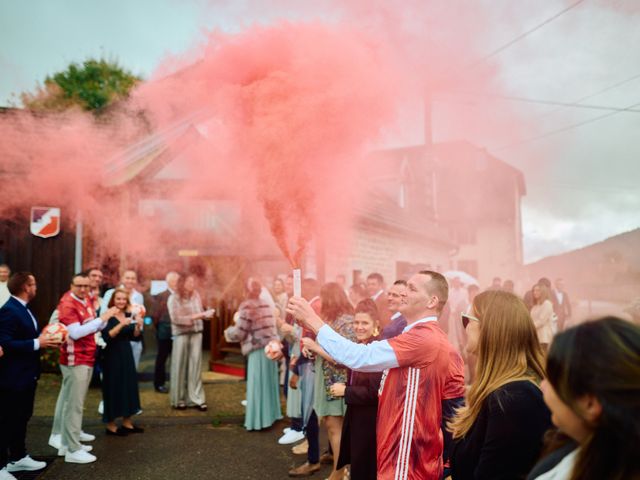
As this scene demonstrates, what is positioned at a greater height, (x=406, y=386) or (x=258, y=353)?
(x=406, y=386)

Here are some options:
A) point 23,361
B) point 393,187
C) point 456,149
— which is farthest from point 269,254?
point 456,149

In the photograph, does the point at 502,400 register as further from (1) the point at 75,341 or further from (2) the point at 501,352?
(1) the point at 75,341

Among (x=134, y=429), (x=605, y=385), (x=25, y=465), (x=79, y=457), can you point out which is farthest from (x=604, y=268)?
(x=605, y=385)

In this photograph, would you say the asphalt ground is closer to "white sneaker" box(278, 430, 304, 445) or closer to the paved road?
the paved road

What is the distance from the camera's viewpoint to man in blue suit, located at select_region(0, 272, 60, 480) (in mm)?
4855

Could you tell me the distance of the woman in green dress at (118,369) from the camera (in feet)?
20.7

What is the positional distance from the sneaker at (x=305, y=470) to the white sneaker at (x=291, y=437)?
88 cm

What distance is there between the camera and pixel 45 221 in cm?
1001

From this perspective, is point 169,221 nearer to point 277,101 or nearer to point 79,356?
point 79,356

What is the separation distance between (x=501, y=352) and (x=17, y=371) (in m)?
4.90

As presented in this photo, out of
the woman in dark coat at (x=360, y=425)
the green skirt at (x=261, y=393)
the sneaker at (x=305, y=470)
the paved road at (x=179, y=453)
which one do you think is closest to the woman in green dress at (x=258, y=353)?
the green skirt at (x=261, y=393)

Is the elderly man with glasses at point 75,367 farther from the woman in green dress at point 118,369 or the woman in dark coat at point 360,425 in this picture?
the woman in dark coat at point 360,425

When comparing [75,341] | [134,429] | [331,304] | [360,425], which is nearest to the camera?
[360,425]

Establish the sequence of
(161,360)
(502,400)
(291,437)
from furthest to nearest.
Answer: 1. (161,360)
2. (291,437)
3. (502,400)
